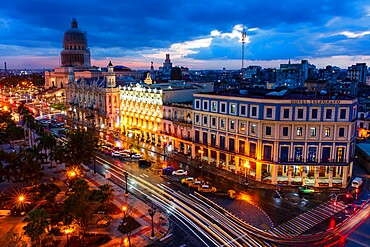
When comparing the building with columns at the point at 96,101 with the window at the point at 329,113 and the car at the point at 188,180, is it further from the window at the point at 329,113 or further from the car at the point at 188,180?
the window at the point at 329,113

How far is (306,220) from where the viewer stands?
1743 inches

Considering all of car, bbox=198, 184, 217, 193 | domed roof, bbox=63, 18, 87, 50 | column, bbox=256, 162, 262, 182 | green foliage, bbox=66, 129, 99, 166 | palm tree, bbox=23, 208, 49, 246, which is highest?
domed roof, bbox=63, 18, 87, 50

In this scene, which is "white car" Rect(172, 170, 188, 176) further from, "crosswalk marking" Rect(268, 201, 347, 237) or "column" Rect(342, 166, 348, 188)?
"column" Rect(342, 166, 348, 188)

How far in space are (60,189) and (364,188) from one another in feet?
171

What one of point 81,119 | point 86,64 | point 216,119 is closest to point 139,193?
point 216,119

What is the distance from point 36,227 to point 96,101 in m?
85.4

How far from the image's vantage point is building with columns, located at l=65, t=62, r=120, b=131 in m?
105

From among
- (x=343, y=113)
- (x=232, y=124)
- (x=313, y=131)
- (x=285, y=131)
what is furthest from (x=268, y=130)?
(x=343, y=113)

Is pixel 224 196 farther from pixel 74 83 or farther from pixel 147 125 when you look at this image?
pixel 74 83

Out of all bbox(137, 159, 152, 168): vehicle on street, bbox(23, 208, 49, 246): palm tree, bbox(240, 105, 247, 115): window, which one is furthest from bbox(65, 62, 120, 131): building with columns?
bbox(23, 208, 49, 246): palm tree

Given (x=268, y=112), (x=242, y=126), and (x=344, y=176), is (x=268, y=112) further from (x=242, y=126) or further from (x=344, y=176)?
(x=344, y=176)

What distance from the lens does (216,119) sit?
66.6 meters

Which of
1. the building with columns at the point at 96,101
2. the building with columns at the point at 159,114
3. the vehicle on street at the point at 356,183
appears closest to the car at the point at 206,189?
the building with columns at the point at 159,114

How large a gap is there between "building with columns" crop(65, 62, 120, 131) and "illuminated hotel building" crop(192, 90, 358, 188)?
54.4 m
